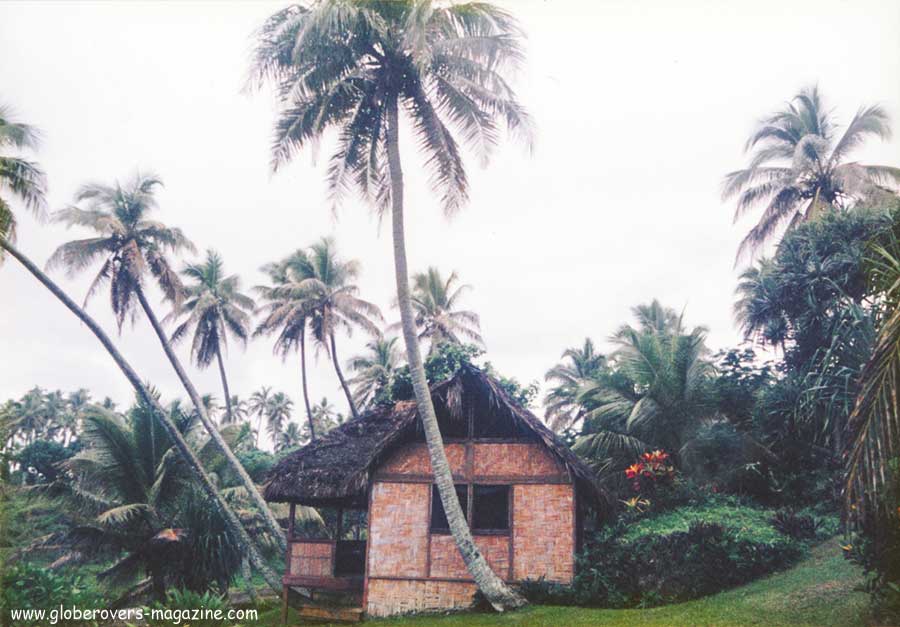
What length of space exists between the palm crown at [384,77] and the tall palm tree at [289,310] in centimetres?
1392

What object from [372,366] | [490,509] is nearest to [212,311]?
[372,366]

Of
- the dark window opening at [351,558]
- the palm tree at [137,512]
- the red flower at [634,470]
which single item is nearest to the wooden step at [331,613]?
the dark window opening at [351,558]

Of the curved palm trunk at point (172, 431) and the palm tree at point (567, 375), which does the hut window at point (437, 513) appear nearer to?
the curved palm trunk at point (172, 431)

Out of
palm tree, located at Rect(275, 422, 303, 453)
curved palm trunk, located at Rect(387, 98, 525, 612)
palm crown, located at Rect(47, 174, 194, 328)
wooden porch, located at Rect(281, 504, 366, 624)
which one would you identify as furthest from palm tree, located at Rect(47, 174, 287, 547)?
palm tree, located at Rect(275, 422, 303, 453)

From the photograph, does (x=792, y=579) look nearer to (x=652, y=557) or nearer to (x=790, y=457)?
(x=652, y=557)

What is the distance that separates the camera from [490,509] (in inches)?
581

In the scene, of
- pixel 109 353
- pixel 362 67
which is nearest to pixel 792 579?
pixel 362 67

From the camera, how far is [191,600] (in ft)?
26.4

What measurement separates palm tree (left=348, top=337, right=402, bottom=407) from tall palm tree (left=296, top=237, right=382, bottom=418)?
420cm

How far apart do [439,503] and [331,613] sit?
3.01m

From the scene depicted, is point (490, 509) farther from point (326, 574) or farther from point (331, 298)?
point (331, 298)

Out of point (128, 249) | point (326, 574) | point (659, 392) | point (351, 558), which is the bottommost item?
point (326, 574)

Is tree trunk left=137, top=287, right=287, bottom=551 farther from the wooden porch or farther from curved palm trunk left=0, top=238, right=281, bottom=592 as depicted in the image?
the wooden porch

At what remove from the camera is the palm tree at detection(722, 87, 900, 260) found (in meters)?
18.6
